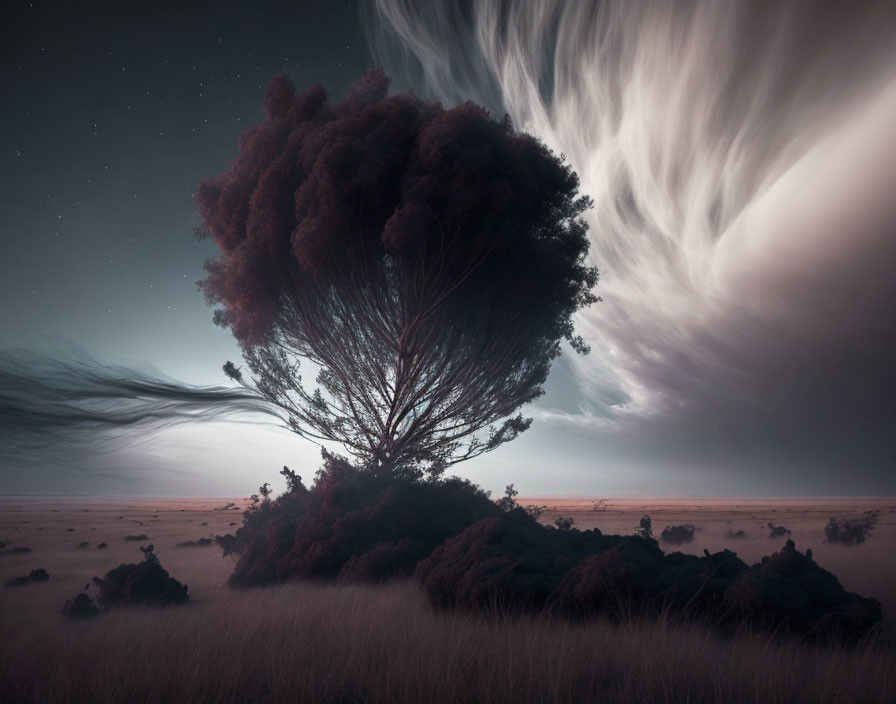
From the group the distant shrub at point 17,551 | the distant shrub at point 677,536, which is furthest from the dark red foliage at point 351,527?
the distant shrub at point 677,536

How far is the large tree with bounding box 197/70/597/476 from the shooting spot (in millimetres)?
10531

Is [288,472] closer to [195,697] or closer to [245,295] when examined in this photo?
[245,295]

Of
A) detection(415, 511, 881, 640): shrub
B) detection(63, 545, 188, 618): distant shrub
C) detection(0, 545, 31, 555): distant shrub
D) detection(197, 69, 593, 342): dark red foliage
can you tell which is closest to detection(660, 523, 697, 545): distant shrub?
detection(197, 69, 593, 342): dark red foliage

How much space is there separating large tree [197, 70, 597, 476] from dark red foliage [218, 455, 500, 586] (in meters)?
1.21

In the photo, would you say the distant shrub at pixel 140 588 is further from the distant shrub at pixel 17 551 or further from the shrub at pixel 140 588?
the distant shrub at pixel 17 551

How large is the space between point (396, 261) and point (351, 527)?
5.72m

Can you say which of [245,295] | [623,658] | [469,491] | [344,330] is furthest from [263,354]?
[623,658]

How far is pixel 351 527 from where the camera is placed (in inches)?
397

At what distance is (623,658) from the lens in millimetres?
4547

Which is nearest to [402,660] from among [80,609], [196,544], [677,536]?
[80,609]

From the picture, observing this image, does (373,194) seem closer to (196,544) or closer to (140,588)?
(140,588)

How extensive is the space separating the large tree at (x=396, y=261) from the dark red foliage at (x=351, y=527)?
1.21 meters

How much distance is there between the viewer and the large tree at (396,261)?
415 inches

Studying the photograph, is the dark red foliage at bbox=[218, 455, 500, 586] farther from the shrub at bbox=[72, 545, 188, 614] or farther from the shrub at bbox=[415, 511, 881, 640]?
the shrub at bbox=[415, 511, 881, 640]
